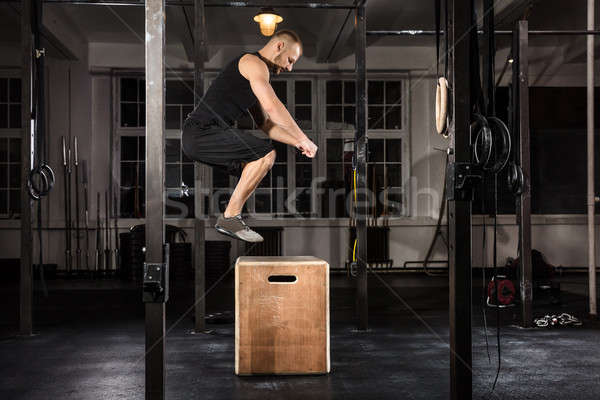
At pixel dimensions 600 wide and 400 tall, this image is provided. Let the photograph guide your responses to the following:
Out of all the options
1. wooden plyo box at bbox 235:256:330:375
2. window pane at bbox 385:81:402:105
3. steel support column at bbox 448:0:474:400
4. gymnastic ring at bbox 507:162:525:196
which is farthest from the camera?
window pane at bbox 385:81:402:105

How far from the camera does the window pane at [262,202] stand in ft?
30.4

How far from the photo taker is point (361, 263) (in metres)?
4.49

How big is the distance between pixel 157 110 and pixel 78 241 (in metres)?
7.20

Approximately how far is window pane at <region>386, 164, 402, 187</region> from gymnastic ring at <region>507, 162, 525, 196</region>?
5140 mm

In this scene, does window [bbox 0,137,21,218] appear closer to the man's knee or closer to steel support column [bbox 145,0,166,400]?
the man's knee

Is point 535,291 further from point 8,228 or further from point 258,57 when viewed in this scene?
point 8,228

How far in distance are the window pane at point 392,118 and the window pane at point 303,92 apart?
1.31m

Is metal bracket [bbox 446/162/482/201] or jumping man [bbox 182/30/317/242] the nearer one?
metal bracket [bbox 446/162/482/201]

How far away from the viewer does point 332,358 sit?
3.56 metres

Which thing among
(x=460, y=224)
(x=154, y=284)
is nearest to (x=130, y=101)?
(x=154, y=284)

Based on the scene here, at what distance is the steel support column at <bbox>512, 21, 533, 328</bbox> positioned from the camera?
14.7 feet

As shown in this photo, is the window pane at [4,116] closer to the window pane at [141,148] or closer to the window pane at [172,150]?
the window pane at [141,148]

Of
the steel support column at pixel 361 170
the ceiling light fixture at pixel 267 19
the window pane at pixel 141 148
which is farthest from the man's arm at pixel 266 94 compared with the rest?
the window pane at pixel 141 148

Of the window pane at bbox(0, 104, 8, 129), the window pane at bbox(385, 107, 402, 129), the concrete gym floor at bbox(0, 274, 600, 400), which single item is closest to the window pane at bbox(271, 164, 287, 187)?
the window pane at bbox(385, 107, 402, 129)
